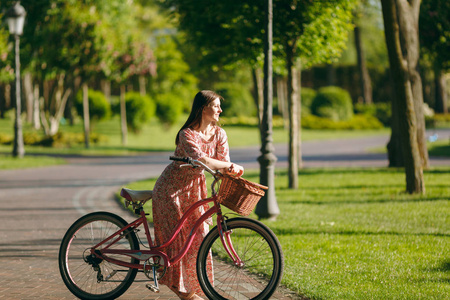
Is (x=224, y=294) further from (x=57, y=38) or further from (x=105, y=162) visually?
(x=57, y=38)

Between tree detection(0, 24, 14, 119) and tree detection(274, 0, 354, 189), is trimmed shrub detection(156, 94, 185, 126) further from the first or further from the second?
tree detection(274, 0, 354, 189)

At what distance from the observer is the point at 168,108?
3067 centimetres

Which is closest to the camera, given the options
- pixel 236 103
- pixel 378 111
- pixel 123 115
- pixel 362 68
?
pixel 123 115

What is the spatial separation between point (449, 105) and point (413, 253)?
54347 millimetres

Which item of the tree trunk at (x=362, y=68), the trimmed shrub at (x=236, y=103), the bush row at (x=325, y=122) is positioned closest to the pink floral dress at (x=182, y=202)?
the bush row at (x=325, y=122)

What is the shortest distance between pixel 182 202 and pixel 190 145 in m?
0.47

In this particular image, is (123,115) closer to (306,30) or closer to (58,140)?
(58,140)

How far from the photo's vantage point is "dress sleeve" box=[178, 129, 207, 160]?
4.55 metres

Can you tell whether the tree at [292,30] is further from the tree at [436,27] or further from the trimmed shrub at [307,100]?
the trimmed shrub at [307,100]

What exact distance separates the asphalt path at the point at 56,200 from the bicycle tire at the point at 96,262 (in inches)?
11.0

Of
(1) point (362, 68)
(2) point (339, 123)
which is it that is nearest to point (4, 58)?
(2) point (339, 123)

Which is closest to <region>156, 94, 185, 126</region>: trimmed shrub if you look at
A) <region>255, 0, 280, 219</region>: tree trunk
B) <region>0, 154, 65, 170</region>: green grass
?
<region>0, 154, 65, 170</region>: green grass

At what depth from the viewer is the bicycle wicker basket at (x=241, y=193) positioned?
13.7ft

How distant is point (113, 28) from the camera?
26.6 meters
